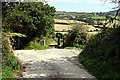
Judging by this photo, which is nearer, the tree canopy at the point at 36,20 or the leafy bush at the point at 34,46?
the tree canopy at the point at 36,20

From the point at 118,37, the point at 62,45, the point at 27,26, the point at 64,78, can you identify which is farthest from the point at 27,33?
the point at 64,78

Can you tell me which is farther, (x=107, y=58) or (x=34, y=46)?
(x=34, y=46)

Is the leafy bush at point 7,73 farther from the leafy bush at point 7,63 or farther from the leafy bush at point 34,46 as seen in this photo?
the leafy bush at point 34,46

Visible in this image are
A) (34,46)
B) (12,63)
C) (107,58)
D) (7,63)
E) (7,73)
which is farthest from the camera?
(34,46)

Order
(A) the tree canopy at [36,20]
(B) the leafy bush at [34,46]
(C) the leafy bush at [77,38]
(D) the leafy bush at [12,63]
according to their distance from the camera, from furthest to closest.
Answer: (C) the leafy bush at [77,38] → (B) the leafy bush at [34,46] → (A) the tree canopy at [36,20] → (D) the leafy bush at [12,63]

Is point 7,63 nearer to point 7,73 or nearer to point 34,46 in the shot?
point 7,73

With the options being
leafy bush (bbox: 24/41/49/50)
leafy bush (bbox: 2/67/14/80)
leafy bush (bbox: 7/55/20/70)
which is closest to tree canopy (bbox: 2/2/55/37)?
leafy bush (bbox: 24/41/49/50)

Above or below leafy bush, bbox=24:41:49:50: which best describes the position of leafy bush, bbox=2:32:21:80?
above

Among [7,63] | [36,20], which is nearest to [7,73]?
[7,63]

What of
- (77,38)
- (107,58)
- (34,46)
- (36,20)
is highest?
(36,20)

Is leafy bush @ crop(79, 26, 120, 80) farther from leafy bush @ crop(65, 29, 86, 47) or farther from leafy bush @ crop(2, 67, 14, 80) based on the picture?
leafy bush @ crop(65, 29, 86, 47)

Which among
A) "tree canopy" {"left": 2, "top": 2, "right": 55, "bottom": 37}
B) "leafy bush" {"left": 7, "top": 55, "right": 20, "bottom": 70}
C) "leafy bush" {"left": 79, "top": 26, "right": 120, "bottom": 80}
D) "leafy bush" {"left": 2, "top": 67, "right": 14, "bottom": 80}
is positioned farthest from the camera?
"tree canopy" {"left": 2, "top": 2, "right": 55, "bottom": 37}

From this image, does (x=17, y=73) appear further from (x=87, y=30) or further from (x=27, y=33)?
(x=87, y=30)

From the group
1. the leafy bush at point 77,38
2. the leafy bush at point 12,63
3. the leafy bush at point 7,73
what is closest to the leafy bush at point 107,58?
the leafy bush at point 12,63
